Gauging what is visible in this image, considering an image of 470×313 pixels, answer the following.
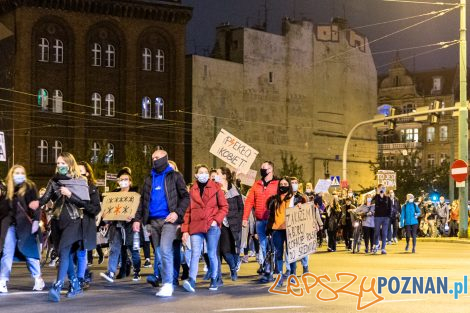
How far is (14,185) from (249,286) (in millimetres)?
3905

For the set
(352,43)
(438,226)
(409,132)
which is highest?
(352,43)

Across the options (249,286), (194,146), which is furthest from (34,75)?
(249,286)

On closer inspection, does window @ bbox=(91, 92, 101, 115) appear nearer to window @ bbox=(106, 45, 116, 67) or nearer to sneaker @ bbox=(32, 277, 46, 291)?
window @ bbox=(106, 45, 116, 67)

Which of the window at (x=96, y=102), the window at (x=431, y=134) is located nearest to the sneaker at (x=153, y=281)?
the window at (x=96, y=102)

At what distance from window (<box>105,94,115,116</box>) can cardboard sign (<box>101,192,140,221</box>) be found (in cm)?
5122

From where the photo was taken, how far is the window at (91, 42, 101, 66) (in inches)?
2650

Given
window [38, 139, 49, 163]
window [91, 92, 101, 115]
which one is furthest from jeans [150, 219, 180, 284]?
window [91, 92, 101, 115]

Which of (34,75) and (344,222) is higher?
(34,75)

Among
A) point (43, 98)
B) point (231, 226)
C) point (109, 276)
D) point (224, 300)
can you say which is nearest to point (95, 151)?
point (43, 98)

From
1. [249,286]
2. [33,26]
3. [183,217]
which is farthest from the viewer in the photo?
[33,26]

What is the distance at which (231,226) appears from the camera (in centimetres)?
1661

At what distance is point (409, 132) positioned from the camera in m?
109

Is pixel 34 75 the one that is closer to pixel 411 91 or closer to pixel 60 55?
pixel 60 55

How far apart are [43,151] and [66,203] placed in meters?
52.2
